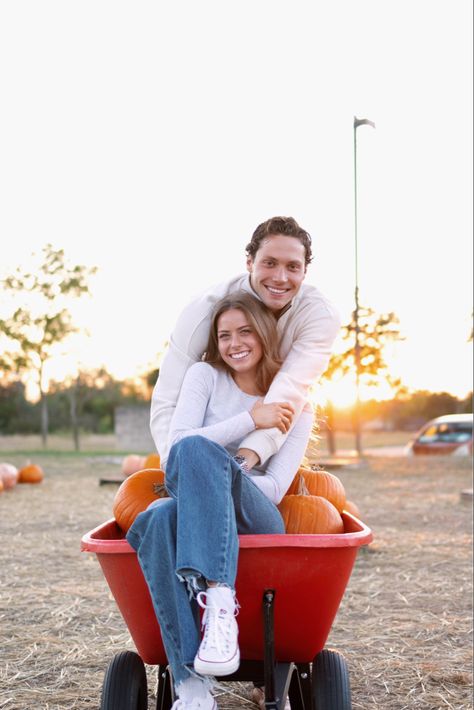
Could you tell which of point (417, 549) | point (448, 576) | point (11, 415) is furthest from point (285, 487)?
point (11, 415)

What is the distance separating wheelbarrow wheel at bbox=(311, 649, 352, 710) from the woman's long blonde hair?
81 cm

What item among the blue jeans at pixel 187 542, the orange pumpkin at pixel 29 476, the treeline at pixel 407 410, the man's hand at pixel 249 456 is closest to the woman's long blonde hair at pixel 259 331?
the man's hand at pixel 249 456

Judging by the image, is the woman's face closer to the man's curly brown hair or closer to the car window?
the man's curly brown hair

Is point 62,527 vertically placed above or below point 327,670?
below

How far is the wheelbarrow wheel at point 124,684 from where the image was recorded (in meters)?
2.15

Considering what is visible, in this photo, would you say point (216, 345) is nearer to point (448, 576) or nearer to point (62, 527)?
point (448, 576)

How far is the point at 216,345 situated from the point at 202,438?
65cm

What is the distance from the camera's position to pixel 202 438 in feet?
6.73

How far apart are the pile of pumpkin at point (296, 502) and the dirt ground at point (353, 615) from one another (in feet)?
2.22

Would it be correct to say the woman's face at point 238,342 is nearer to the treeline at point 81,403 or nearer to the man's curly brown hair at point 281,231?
the man's curly brown hair at point 281,231

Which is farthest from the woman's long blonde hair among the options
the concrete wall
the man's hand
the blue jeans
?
the concrete wall

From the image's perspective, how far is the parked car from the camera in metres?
15.0

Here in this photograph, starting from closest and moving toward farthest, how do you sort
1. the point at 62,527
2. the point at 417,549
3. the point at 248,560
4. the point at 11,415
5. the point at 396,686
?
the point at 248,560 → the point at 396,686 → the point at 417,549 → the point at 62,527 → the point at 11,415

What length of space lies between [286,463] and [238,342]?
0.39 m
